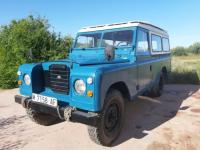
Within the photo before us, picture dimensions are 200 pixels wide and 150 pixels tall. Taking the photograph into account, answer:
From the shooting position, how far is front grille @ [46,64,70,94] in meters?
4.57

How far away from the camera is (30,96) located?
5.16 metres

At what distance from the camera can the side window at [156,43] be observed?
7012mm

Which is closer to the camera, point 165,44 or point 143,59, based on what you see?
point 143,59

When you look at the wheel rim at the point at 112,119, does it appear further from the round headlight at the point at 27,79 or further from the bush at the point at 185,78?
the bush at the point at 185,78

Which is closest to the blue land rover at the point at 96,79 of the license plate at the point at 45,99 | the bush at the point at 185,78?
the license plate at the point at 45,99

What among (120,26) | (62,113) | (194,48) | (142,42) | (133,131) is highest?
(194,48)

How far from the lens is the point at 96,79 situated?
4.07 meters

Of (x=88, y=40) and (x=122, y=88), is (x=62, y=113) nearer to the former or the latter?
(x=122, y=88)

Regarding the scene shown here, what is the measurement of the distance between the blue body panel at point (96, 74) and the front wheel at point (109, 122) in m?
0.25

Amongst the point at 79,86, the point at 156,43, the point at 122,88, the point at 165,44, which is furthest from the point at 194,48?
the point at 79,86

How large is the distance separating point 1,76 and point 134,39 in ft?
28.5

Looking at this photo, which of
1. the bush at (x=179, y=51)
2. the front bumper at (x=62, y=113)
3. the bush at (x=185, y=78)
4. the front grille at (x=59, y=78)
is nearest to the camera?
the front bumper at (x=62, y=113)

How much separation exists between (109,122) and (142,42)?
89.3 inches

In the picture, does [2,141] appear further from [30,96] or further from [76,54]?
[76,54]
